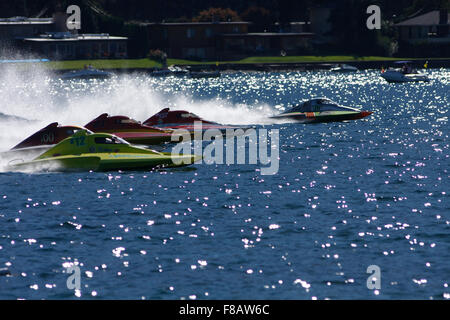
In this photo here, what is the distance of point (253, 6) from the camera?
193 meters

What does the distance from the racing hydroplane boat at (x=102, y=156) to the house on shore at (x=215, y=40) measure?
12894 centimetres

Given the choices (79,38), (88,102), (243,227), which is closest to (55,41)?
(79,38)

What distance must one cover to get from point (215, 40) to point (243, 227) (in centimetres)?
14380

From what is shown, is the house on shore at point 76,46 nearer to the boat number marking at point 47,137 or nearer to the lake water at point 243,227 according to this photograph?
the lake water at point 243,227

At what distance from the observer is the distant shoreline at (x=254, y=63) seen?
165 m

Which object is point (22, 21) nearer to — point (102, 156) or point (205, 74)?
point (205, 74)

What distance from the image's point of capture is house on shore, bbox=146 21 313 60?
170m

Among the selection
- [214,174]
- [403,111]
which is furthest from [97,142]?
[403,111]

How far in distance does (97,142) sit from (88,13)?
143316 mm

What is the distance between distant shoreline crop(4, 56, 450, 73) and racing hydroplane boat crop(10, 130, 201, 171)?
11967 cm

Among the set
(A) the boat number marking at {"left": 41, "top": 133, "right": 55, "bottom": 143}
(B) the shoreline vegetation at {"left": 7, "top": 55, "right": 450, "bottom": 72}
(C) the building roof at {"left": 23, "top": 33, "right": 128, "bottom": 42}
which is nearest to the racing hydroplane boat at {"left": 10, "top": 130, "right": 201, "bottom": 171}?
(A) the boat number marking at {"left": 41, "top": 133, "right": 55, "bottom": 143}

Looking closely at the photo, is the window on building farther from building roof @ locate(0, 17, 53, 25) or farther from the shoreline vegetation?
building roof @ locate(0, 17, 53, 25)

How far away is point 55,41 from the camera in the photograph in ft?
538

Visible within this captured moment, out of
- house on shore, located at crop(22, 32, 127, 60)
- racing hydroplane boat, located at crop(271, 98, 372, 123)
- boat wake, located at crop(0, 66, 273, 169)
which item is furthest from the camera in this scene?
house on shore, located at crop(22, 32, 127, 60)
